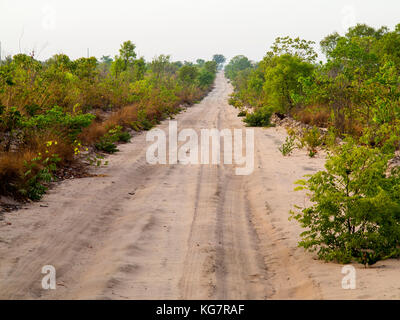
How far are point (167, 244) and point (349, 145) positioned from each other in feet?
8.18

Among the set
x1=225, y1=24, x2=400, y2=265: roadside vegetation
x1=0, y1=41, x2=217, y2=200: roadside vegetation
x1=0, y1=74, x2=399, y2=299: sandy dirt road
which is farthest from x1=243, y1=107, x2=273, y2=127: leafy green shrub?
x1=0, y1=74, x2=399, y2=299: sandy dirt road

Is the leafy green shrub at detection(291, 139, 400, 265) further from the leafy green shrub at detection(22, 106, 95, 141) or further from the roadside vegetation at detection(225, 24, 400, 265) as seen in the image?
the leafy green shrub at detection(22, 106, 95, 141)

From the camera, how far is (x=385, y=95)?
34.0 ft

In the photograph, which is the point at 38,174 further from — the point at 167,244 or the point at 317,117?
the point at 317,117

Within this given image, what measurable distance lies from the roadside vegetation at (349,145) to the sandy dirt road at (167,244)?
0.35 meters

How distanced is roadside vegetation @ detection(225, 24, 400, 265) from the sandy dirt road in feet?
1.14

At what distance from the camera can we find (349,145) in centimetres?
484

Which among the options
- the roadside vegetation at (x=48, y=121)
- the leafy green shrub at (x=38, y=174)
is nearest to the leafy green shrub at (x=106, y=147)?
the roadside vegetation at (x=48, y=121)

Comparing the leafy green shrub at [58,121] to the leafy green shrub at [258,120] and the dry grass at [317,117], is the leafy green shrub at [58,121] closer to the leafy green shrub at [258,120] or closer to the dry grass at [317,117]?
the dry grass at [317,117]

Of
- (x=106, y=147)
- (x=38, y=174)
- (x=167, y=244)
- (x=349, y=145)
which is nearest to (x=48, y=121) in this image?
(x=38, y=174)

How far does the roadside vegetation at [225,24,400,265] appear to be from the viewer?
14.9 feet
